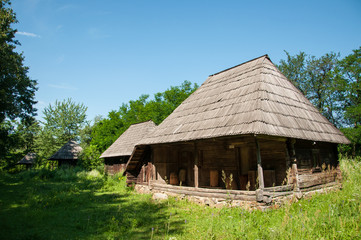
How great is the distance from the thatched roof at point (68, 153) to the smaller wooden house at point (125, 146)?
8.94 meters

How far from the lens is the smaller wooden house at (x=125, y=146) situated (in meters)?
18.5

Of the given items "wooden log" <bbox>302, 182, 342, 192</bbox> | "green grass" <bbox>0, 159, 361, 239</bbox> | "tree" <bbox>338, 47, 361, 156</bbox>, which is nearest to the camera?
"green grass" <bbox>0, 159, 361, 239</bbox>

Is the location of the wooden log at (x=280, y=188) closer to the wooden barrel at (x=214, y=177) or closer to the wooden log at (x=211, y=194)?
the wooden log at (x=211, y=194)

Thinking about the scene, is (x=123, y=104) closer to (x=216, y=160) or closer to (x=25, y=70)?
(x=25, y=70)

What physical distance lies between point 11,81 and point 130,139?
31.1 feet

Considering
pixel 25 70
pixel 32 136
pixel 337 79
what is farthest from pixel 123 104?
pixel 337 79

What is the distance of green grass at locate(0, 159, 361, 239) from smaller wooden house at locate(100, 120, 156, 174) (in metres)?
8.10

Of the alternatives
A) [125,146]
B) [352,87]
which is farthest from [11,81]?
[352,87]

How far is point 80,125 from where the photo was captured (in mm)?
49844

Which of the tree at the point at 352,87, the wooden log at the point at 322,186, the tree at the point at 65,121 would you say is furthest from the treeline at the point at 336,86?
the tree at the point at 65,121

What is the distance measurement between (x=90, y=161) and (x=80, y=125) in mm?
27374

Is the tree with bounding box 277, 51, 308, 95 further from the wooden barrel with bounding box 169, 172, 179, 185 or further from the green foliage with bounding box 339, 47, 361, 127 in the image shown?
the wooden barrel with bounding box 169, 172, 179, 185

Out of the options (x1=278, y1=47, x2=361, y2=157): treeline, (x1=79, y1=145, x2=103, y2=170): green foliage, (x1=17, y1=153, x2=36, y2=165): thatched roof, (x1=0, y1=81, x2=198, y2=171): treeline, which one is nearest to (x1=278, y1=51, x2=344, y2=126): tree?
(x1=278, y1=47, x2=361, y2=157): treeline

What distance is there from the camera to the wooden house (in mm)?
7551
